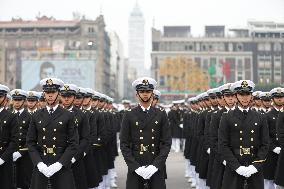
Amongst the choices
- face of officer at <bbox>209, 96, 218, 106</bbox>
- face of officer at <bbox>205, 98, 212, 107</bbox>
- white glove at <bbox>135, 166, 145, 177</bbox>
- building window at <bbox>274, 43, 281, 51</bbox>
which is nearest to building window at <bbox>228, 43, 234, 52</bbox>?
building window at <bbox>274, 43, 281, 51</bbox>

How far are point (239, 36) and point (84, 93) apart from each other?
11191 centimetres

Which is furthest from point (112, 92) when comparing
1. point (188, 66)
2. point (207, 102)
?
point (207, 102)

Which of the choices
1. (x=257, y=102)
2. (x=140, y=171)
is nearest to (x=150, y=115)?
(x=140, y=171)

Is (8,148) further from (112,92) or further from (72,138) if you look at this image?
(112,92)

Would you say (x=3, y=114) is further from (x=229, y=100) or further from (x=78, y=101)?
(x=229, y=100)

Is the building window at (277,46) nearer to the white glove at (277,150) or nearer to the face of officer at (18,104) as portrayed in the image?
the white glove at (277,150)

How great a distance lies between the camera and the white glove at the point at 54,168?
296 inches

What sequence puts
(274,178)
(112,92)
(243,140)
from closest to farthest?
1. (243,140)
2. (274,178)
3. (112,92)

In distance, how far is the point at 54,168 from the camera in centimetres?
754

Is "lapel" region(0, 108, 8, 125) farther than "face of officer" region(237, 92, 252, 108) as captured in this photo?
Yes

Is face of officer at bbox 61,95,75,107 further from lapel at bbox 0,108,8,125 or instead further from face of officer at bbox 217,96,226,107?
face of officer at bbox 217,96,226,107

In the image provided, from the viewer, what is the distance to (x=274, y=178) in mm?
11102

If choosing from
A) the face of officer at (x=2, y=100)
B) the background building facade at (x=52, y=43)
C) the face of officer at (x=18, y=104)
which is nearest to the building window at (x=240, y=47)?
the background building facade at (x=52, y=43)

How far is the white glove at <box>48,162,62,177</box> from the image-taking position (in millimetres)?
7514
